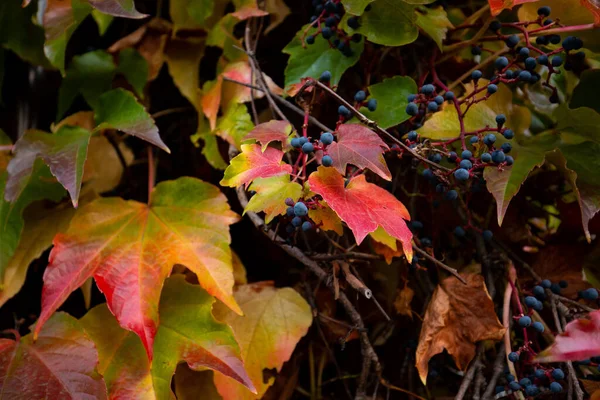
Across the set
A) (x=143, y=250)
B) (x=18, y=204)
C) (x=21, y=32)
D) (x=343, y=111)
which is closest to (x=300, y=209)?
(x=343, y=111)

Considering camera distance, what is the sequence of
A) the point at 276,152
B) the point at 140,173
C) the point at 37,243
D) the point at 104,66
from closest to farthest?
the point at 276,152
the point at 37,243
the point at 104,66
the point at 140,173

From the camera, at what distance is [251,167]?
0.55 meters

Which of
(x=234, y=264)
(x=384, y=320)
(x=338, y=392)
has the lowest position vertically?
(x=338, y=392)

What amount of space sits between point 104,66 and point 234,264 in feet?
1.39

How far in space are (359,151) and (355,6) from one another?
244 mm

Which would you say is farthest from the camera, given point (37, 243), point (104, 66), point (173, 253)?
point (104, 66)

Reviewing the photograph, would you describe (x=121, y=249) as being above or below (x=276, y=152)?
below

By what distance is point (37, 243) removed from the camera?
780 millimetres

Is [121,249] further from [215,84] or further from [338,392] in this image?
[338,392]

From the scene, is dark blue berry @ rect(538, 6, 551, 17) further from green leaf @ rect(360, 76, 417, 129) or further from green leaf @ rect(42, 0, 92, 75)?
green leaf @ rect(42, 0, 92, 75)

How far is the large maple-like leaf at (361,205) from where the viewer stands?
20.2 inches

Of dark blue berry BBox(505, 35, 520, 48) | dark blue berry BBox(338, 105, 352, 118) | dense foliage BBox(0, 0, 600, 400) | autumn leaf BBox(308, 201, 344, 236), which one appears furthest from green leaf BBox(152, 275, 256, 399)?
dark blue berry BBox(505, 35, 520, 48)

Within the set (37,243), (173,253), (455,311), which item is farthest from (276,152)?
(37,243)

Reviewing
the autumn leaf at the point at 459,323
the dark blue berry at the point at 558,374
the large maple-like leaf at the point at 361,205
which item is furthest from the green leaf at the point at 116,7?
the dark blue berry at the point at 558,374
